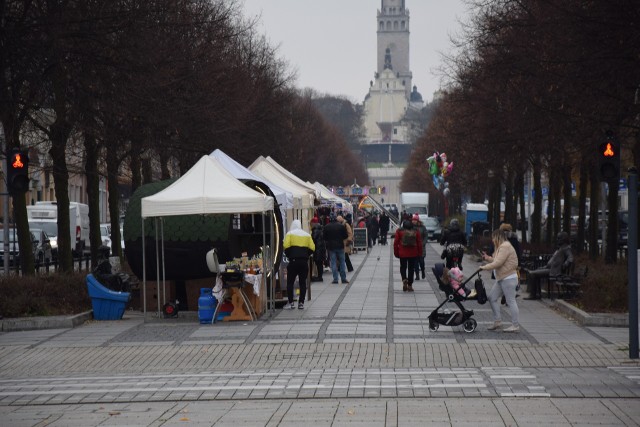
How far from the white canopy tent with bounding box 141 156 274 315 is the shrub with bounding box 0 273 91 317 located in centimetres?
127

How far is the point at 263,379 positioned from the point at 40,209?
139ft

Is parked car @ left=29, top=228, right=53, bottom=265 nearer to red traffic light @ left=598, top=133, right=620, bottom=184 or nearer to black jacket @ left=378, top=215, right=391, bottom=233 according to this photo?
black jacket @ left=378, top=215, right=391, bottom=233

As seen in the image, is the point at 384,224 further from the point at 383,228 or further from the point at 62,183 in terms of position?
the point at 62,183

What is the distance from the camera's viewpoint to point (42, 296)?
23.1 metres

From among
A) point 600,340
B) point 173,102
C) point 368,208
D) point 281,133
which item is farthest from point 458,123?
point 368,208

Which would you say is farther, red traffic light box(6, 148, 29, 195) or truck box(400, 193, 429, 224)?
truck box(400, 193, 429, 224)

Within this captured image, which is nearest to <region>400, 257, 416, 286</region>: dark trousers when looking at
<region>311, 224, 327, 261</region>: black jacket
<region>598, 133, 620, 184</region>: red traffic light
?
<region>311, 224, 327, 261</region>: black jacket

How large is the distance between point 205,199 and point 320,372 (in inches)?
309

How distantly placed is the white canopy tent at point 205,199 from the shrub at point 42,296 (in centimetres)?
127

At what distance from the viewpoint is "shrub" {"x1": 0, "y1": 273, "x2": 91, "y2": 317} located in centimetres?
2253

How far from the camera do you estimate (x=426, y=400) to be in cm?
1289

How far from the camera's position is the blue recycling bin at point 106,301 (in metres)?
23.2

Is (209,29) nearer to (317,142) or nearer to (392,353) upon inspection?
(392,353)

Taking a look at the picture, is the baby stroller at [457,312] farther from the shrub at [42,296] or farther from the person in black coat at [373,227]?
the person in black coat at [373,227]
